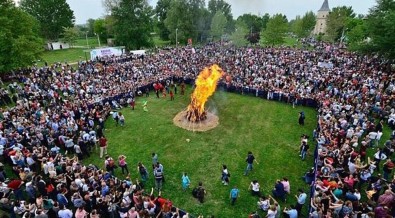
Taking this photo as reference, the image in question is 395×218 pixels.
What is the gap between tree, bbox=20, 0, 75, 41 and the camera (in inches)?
2371

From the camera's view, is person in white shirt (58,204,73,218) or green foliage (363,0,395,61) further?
green foliage (363,0,395,61)

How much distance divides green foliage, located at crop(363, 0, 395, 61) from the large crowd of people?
1.64 metres

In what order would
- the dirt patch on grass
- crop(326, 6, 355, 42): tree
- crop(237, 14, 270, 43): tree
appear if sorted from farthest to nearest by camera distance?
crop(237, 14, 270, 43): tree
crop(326, 6, 355, 42): tree
the dirt patch on grass

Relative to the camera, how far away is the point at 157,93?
2706cm

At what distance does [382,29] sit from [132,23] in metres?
38.3

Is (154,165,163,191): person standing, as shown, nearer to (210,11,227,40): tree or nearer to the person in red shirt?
the person in red shirt

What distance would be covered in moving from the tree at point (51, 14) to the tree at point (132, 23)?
20.1m

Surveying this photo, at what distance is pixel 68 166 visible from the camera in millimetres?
12797

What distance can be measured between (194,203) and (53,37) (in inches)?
2554

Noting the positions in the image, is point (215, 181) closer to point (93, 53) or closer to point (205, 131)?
point (205, 131)

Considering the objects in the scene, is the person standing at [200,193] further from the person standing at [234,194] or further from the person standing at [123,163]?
the person standing at [123,163]

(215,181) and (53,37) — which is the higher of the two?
(53,37)

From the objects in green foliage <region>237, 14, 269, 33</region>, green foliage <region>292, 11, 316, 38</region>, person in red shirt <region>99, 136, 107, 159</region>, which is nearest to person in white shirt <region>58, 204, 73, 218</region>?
person in red shirt <region>99, 136, 107, 159</region>

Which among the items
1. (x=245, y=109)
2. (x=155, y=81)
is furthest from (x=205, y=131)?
(x=155, y=81)
